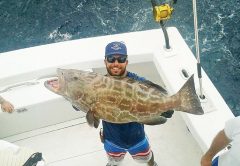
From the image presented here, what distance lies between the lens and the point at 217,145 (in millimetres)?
2809

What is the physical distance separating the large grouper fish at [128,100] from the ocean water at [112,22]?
4.85 metres

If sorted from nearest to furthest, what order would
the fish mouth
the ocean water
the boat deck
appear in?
the fish mouth, the boat deck, the ocean water

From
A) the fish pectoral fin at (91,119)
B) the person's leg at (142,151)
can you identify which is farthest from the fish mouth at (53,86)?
the person's leg at (142,151)

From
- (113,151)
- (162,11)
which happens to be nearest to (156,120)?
(113,151)

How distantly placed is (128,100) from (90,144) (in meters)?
1.68

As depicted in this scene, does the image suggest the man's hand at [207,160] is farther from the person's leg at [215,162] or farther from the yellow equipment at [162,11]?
the yellow equipment at [162,11]

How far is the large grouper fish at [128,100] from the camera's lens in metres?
2.84

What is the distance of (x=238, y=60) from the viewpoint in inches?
301

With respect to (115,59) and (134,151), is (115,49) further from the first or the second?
(134,151)

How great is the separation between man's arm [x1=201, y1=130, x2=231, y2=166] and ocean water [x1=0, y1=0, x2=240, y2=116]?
4.72m

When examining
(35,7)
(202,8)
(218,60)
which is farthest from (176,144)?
(35,7)

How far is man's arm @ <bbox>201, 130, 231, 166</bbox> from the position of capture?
2.72 metres

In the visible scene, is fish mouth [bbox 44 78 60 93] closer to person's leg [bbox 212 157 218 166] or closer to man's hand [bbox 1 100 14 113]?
man's hand [bbox 1 100 14 113]

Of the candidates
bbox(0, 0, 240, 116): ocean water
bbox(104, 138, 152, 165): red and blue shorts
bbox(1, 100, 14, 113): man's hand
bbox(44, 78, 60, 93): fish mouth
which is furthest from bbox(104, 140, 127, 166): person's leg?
bbox(0, 0, 240, 116): ocean water
